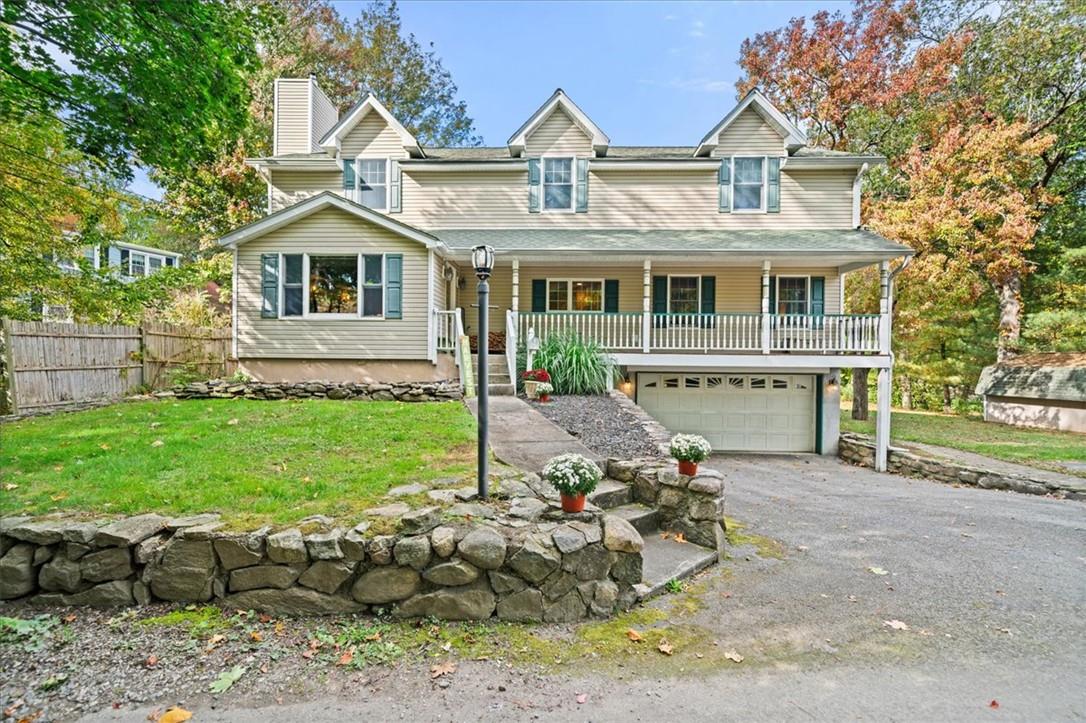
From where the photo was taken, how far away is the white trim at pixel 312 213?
34.9ft

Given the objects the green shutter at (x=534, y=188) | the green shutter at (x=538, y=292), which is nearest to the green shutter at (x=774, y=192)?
the green shutter at (x=534, y=188)

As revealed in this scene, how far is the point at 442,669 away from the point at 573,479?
5.03ft

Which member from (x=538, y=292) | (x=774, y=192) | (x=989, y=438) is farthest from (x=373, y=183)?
(x=989, y=438)

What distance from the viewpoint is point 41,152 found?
9281 mm

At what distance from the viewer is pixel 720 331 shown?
38.4 feet

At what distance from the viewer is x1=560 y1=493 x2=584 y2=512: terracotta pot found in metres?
3.99

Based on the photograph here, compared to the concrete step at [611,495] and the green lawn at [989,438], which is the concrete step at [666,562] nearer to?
the concrete step at [611,495]

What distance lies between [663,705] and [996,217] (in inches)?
752

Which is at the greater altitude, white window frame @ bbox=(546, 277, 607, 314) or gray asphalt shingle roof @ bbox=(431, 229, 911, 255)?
gray asphalt shingle roof @ bbox=(431, 229, 911, 255)

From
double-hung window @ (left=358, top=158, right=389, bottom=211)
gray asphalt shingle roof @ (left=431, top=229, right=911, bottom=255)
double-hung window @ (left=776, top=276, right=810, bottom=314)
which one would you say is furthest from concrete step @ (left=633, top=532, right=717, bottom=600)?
double-hung window @ (left=358, top=158, right=389, bottom=211)

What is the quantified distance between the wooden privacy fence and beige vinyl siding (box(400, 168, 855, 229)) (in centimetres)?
631

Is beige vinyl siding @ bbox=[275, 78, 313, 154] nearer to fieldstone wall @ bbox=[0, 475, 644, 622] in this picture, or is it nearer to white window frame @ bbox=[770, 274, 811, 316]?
fieldstone wall @ bbox=[0, 475, 644, 622]

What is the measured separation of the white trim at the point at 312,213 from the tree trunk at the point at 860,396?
1475cm

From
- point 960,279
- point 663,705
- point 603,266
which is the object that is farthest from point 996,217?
point 663,705
